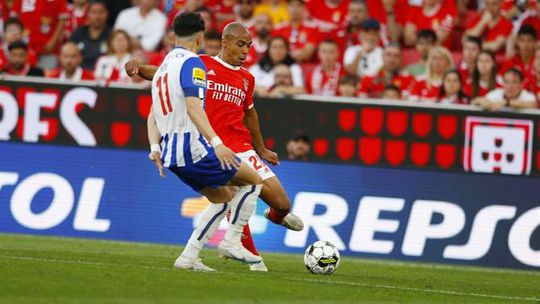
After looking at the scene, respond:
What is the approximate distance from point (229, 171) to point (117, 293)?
1828 millimetres

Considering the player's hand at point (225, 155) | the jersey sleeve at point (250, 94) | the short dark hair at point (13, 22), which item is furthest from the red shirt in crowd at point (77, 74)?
the player's hand at point (225, 155)

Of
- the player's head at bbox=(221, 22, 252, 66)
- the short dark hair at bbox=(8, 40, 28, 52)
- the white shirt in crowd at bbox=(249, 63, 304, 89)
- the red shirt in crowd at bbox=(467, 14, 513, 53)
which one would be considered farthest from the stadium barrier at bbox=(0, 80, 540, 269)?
the player's head at bbox=(221, 22, 252, 66)

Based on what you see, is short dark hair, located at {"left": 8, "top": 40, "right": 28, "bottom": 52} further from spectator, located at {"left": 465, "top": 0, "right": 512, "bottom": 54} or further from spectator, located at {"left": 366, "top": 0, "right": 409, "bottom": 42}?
spectator, located at {"left": 465, "top": 0, "right": 512, "bottom": 54}

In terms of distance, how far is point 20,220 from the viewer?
15789 mm

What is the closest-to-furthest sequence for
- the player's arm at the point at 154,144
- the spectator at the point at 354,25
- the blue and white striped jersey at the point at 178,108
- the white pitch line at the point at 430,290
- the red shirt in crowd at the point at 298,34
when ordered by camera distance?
the blue and white striped jersey at the point at 178,108 < the player's arm at the point at 154,144 < the white pitch line at the point at 430,290 < the spectator at the point at 354,25 < the red shirt in crowd at the point at 298,34

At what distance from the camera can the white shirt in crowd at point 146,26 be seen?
2003 cm

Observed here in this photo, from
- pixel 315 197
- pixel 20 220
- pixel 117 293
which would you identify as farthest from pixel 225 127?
pixel 20 220

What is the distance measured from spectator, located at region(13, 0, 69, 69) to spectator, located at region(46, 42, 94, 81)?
1610 millimetres

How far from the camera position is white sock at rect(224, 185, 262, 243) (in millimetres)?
10688

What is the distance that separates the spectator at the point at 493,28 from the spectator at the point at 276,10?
3.00 metres

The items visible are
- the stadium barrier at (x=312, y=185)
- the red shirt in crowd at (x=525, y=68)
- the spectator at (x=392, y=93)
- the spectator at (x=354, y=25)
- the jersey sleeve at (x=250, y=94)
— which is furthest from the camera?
the spectator at (x=354, y=25)

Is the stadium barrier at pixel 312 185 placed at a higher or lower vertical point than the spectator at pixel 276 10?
lower

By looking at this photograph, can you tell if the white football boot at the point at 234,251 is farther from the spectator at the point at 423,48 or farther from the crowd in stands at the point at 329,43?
the spectator at the point at 423,48

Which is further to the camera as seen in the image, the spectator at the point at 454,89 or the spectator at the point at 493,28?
the spectator at the point at 493,28
